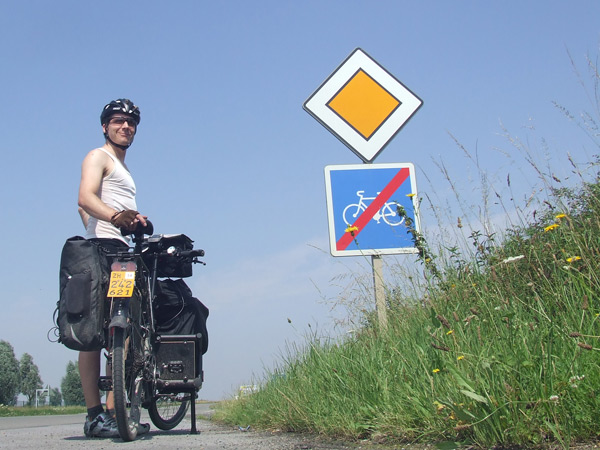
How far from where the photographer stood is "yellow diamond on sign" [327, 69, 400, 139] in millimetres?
5008

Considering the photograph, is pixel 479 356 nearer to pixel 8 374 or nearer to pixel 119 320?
pixel 119 320

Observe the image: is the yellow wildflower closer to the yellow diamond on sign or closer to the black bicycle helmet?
the yellow diamond on sign

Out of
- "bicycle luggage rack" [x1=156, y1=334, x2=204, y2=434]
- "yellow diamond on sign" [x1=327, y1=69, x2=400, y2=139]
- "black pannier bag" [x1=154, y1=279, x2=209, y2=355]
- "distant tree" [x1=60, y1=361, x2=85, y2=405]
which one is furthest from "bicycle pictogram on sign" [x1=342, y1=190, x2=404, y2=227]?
"distant tree" [x1=60, y1=361, x2=85, y2=405]

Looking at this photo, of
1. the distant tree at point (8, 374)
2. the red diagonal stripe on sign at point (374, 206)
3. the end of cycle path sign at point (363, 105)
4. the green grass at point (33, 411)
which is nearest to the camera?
the red diagonal stripe on sign at point (374, 206)

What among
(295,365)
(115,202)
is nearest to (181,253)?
(115,202)

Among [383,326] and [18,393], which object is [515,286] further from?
[18,393]

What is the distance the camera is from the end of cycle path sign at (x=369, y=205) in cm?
466

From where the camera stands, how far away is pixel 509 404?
2.28 meters

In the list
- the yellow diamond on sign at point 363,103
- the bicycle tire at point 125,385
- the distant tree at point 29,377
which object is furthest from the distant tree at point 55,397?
the yellow diamond on sign at point 363,103

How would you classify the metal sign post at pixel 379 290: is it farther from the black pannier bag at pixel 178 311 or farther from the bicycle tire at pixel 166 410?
the bicycle tire at pixel 166 410

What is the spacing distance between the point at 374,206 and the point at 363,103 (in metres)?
0.89

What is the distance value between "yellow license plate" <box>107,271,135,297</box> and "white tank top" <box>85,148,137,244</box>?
683mm

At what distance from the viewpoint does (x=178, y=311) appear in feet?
15.8

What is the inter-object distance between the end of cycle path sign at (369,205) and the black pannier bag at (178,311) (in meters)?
1.14
